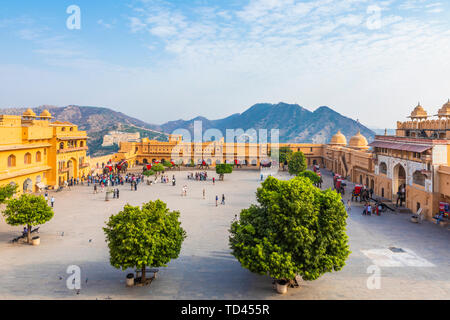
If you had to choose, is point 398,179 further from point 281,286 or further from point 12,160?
point 12,160

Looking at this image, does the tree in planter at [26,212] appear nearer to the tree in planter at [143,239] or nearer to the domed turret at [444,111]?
the tree in planter at [143,239]

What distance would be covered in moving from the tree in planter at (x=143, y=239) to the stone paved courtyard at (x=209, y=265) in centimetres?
135

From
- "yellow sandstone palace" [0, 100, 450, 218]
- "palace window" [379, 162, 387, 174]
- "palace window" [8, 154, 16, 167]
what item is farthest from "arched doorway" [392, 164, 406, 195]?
"palace window" [8, 154, 16, 167]

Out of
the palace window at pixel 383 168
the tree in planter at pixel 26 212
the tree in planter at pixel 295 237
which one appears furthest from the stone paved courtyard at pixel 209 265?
the palace window at pixel 383 168

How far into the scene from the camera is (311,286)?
14141 mm

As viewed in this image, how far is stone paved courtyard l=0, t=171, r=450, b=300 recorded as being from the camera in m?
13.4

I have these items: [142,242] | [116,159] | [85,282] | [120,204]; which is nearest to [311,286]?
[142,242]

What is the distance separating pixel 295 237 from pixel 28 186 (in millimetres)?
32867

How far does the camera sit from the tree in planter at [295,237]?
12.4 meters

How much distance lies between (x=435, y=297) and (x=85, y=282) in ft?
48.1

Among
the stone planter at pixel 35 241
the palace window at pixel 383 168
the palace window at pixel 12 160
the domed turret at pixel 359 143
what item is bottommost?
the stone planter at pixel 35 241

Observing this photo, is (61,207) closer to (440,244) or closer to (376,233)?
(376,233)

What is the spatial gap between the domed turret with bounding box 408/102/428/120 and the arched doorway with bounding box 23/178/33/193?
140 feet

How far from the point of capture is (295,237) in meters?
12.4
